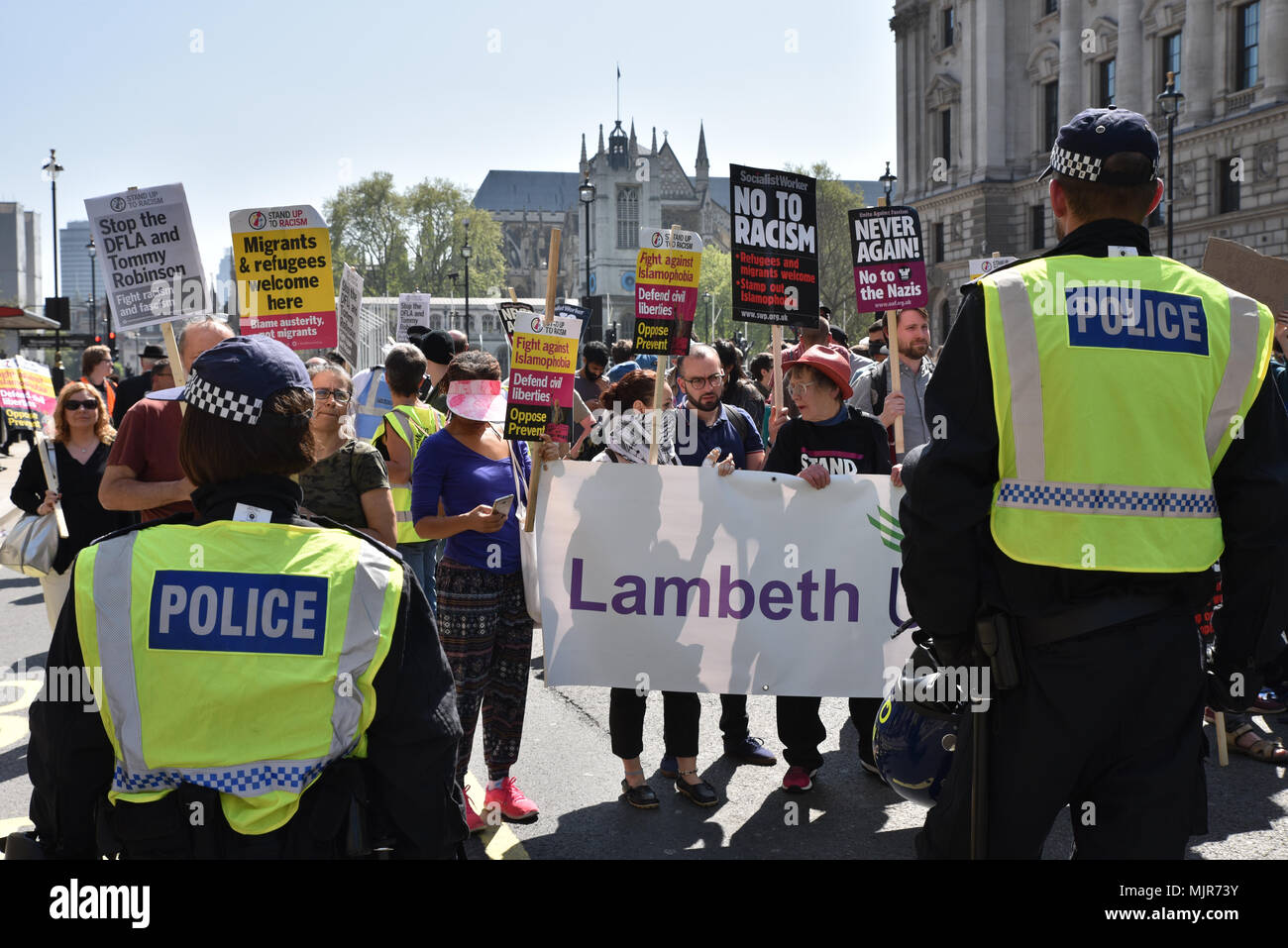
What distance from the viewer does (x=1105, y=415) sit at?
254 cm

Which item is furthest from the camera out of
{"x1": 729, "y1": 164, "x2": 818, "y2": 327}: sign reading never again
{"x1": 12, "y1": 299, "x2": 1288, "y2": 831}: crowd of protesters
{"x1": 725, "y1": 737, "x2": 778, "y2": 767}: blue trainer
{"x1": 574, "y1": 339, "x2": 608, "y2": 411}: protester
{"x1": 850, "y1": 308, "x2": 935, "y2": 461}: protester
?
{"x1": 574, "y1": 339, "x2": 608, "y2": 411}: protester

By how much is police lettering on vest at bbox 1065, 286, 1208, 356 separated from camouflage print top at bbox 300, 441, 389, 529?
3159 millimetres

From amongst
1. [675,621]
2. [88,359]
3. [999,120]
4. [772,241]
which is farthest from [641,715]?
[999,120]

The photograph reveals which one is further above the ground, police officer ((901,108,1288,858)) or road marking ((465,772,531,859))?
police officer ((901,108,1288,858))

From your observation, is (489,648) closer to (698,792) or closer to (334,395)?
(698,792)

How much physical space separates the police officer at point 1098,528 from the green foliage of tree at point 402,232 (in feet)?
295

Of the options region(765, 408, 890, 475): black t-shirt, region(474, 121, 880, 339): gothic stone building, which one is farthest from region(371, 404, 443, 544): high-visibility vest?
region(474, 121, 880, 339): gothic stone building

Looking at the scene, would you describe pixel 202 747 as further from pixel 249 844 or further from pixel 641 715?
pixel 641 715

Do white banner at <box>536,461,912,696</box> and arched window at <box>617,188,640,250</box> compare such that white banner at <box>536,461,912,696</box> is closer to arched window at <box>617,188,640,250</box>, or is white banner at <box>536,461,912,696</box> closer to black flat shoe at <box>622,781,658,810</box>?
black flat shoe at <box>622,781,658,810</box>

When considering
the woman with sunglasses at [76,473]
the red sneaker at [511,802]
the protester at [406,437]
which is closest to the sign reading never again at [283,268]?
the protester at [406,437]

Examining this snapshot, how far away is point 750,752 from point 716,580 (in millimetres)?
1001

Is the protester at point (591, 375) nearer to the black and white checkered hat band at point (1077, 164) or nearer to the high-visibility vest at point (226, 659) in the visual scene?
the black and white checkered hat band at point (1077, 164)

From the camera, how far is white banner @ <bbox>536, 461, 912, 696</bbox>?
5.26 meters

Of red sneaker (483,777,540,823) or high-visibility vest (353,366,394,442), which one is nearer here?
red sneaker (483,777,540,823)
